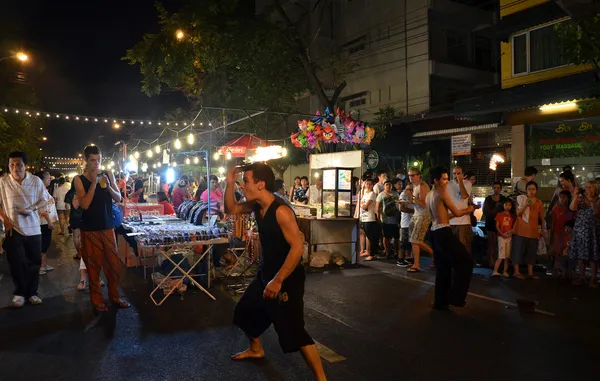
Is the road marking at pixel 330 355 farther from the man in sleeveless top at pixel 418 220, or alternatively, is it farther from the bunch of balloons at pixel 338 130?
the bunch of balloons at pixel 338 130

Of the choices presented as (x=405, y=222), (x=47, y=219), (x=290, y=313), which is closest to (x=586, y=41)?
(x=405, y=222)

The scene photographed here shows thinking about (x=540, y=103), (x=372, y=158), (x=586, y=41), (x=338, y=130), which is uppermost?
(x=586, y=41)

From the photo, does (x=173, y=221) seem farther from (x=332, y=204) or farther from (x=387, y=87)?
(x=387, y=87)

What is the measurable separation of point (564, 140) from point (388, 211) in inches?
262

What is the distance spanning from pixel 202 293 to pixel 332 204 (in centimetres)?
400

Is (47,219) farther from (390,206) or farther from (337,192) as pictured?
(390,206)

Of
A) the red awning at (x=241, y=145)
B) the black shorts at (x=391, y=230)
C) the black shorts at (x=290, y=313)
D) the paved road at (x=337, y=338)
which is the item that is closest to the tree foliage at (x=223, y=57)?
the red awning at (x=241, y=145)

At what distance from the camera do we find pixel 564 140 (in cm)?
1295

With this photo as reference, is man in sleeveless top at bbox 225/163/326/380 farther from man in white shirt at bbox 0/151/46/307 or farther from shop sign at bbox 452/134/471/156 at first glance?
shop sign at bbox 452/134/471/156

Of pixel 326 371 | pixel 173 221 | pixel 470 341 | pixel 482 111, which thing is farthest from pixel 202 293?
pixel 482 111

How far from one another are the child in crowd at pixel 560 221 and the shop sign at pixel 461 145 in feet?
22.1

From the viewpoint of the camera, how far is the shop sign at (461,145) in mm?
15117

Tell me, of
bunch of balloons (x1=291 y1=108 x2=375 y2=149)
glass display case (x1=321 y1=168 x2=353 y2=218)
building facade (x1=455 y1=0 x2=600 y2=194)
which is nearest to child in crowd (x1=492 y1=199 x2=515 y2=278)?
glass display case (x1=321 y1=168 x2=353 y2=218)

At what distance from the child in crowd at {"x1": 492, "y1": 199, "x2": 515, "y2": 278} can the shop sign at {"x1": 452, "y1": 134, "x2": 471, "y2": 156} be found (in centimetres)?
670
